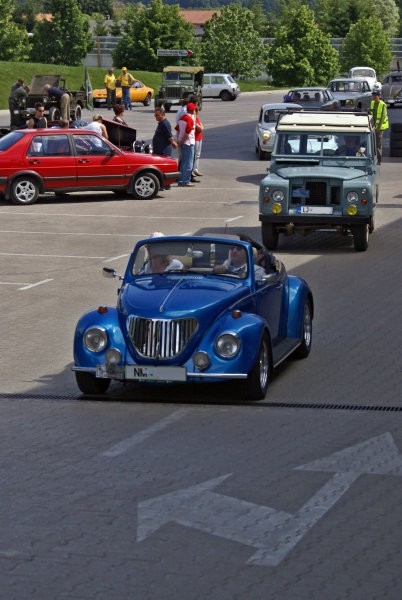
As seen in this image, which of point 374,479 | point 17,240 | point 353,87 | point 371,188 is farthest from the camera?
point 353,87

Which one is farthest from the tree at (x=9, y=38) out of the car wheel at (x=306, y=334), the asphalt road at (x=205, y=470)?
the car wheel at (x=306, y=334)

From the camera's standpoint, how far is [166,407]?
11.8 m

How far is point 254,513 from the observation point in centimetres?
861

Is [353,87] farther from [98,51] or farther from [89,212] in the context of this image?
[98,51]

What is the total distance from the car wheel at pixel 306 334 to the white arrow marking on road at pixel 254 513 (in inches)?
154

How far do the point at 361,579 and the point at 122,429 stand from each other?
4.01 m

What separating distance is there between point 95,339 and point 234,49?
8276cm

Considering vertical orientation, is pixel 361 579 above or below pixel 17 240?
above

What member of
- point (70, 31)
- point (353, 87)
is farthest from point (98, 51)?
→ point (353, 87)

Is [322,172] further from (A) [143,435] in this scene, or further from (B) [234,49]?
(B) [234,49]

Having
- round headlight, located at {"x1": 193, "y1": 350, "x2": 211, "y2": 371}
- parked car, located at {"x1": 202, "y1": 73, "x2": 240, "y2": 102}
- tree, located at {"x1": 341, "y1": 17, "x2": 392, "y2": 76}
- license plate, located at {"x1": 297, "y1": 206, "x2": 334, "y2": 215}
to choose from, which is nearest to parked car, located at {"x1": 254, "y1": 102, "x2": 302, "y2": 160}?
license plate, located at {"x1": 297, "y1": 206, "x2": 334, "y2": 215}

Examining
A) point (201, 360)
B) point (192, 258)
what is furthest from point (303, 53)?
point (201, 360)

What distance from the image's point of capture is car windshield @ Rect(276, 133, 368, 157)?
2162 centimetres

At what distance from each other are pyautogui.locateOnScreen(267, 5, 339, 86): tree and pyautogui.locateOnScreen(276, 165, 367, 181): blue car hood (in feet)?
203
